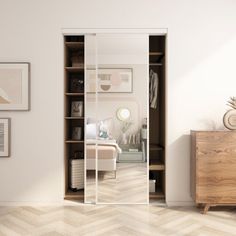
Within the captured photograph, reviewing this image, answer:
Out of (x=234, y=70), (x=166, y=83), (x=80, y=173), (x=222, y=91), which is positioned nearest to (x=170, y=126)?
(x=166, y=83)

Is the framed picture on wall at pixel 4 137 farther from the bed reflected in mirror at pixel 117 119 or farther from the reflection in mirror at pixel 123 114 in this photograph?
the reflection in mirror at pixel 123 114

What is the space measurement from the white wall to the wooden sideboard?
1.16 feet

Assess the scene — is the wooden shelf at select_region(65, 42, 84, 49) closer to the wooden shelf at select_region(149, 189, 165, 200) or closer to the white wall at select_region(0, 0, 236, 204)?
the white wall at select_region(0, 0, 236, 204)

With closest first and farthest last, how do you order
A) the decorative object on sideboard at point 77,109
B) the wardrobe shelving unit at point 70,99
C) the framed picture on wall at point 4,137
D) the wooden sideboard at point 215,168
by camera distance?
the wooden sideboard at point 215,168 → the framed picture on wall at point 4,137 → the wardrobe shelving unit at point 70,99 → the decorative object on sideboard at point 77,109

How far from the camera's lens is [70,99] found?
435 centimetres

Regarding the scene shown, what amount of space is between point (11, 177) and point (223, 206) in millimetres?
2645

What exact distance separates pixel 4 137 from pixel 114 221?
66.6 inches

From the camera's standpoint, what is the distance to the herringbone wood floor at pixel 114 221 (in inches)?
111

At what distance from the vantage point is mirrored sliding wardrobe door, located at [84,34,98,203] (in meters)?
3.68

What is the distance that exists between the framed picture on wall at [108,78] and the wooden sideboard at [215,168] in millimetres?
1091

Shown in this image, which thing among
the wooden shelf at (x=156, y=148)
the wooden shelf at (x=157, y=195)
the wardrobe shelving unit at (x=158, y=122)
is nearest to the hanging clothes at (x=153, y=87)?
the wardrobe shelving unit at (x=158, y=122)

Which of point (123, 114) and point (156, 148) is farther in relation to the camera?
point (156, 148)

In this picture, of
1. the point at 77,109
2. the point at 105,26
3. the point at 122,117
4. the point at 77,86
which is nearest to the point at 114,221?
the point at 122,117

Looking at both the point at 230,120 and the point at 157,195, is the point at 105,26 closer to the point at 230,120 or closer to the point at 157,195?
the point at 230,120
